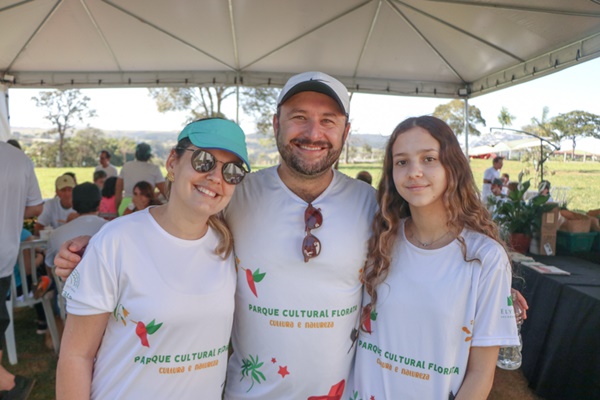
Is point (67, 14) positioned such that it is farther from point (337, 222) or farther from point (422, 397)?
point (422, 397)

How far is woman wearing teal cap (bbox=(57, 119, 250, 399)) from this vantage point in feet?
3.91

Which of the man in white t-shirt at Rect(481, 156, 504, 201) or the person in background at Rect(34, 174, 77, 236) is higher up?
the man in white t-shirt at Rect(481, 156, 504, 201)

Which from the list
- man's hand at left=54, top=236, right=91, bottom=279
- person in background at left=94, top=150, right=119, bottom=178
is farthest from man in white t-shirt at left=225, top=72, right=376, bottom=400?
person in background at left=94, top=150, right=119, bottom=178

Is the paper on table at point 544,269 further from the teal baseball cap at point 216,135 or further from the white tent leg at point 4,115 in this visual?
the white tent leg at point 4,115

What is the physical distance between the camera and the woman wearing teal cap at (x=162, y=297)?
3.91 ft

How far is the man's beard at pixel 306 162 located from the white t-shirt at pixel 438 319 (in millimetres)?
460

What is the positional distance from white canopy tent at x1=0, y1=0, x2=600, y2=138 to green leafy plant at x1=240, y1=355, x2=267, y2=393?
4.61 meters

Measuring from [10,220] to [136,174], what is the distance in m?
3.17

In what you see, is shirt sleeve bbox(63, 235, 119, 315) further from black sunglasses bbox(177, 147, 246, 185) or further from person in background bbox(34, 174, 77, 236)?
person in background bbox(34, 174, 77, 236)

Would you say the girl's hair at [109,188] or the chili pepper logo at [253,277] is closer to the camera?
the chili pepper logo at [253,277]

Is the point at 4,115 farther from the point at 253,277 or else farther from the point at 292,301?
the point at 292,301

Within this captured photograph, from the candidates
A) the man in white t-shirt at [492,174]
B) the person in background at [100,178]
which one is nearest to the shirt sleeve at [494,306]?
the person in background at [100,178]

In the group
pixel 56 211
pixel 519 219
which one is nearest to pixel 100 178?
pixel 56 211

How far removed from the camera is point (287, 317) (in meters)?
1.44
